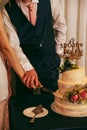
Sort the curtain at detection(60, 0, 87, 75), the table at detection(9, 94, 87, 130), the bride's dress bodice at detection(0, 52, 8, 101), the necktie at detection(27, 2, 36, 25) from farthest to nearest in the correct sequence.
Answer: the curtain at detection(60, 0, 87, 75)
the necktie at detection(27, 2, 36, 25)
the bride's dress bodice at detection(0, 52, 8, 101)
the table at detection(9, 94, 87, 130)

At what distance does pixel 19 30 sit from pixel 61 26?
0.45 m

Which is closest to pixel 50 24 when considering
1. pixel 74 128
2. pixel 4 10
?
pixel 4 10

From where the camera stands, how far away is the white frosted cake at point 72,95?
1.57 m

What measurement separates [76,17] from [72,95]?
57.5 inches

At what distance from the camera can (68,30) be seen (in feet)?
9.40

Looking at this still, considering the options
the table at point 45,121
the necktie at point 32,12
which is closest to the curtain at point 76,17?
the necktie at point 32,12

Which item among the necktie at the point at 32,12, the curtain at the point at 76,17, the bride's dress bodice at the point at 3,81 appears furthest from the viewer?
the curtain at the point at 76,17

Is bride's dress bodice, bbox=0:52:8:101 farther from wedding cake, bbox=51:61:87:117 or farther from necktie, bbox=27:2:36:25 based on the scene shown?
necktie, bbox=27:2:36:25

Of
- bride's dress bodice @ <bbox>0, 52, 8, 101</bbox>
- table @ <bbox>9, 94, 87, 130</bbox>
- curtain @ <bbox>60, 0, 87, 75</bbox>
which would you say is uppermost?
curtain @ <bbox>60, 0, 87, 75</bbox>

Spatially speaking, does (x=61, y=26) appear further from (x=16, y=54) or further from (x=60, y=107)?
(x=60, y=107)

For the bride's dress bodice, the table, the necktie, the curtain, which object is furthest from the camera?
the curtain

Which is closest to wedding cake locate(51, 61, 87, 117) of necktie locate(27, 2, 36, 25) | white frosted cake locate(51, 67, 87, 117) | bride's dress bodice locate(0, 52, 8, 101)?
white frosted cake locate(51, 67, 87, 117)

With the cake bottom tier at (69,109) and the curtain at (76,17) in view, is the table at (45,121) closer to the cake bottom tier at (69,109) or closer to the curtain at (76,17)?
the cake bottom tier at (69,109)

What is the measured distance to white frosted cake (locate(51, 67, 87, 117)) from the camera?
5.15 ft
